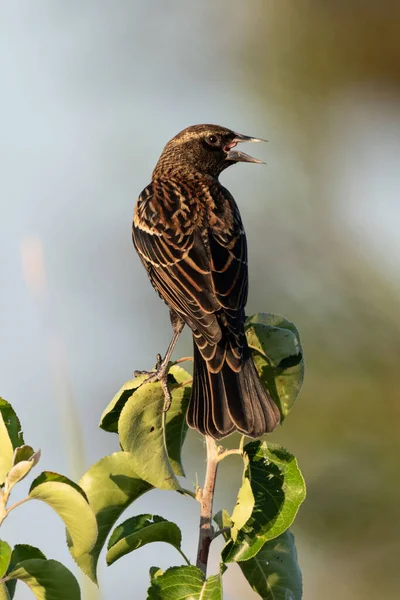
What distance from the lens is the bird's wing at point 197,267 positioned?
7.61 feet

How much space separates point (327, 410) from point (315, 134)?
5.11ft

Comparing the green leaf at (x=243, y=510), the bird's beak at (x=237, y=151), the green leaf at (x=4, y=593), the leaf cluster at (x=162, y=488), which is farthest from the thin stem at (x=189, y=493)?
the bird's beak at (x=237, y=151)

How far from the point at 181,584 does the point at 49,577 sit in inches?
8.9

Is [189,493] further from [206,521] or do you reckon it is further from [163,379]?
[163,379]

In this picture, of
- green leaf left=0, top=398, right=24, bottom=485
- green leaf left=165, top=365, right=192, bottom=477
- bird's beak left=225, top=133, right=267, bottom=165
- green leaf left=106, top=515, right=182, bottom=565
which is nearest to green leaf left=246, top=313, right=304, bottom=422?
green leaf left=165, top=365, right=192, bottom=477

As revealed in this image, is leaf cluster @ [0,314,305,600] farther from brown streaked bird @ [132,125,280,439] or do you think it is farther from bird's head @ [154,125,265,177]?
→ bird's head @ [154,125,265,177]

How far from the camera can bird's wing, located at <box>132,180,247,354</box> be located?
91.4 inches

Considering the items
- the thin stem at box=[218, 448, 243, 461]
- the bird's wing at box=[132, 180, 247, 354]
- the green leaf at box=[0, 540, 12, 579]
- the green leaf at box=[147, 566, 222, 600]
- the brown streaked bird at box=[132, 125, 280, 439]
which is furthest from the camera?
the bird's wing at box=[132, 180, 247, 354]

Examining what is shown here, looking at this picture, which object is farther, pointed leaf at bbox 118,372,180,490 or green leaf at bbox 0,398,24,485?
pointed leaf at bbox 118,372,180,490

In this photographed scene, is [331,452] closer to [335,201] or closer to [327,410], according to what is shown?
[327,410]

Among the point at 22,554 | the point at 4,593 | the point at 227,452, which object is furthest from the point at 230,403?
the point at 4,593

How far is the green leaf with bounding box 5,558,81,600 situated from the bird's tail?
18.5 inches

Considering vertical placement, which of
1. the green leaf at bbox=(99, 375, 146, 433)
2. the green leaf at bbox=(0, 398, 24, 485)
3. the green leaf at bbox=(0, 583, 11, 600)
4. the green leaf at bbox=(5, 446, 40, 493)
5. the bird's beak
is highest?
the bird's beak

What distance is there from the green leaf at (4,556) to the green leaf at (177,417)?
55 centimetres
